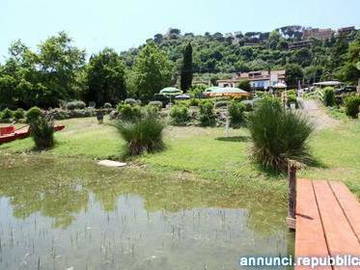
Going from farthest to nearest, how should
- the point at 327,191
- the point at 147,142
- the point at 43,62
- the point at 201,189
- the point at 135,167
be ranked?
1. the point at 43,62
2. the point at 147,142
3. the point at 135,167
4. the point at 201,189
5. the point at 327,191

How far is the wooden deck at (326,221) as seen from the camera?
171 inches

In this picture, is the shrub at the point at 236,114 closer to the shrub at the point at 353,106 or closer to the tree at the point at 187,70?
the shrub at the point at 353,106

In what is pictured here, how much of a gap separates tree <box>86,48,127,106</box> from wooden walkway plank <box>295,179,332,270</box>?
33.5 m

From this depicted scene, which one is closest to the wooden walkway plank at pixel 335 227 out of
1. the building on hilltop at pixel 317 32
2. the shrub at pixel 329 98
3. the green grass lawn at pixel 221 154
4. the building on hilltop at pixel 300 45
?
the green grass lawn at pixel 221 154

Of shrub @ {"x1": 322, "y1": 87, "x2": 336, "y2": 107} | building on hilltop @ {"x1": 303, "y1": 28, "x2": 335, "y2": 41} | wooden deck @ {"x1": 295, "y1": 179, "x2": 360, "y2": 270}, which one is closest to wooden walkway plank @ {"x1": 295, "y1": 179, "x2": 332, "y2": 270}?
wooden deck @ {"x1": 295, "y1": 179, "x2": 360, "y2": 270}

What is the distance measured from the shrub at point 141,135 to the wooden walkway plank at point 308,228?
6.15 m

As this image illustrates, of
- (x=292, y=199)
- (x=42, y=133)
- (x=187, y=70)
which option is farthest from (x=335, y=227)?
(x=187, y=70)

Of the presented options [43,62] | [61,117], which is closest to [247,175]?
[61,117]

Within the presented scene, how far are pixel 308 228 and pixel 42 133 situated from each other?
11665mm

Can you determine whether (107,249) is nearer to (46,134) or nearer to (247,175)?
(247,175)

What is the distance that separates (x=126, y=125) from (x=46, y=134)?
3829 mm

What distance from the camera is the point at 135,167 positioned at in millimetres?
11477

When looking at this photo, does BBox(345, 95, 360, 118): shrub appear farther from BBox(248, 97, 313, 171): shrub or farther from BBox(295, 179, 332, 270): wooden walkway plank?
BBox(295, 179, 332, 270): wooden walkway plank

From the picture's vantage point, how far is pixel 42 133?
48.5ft
